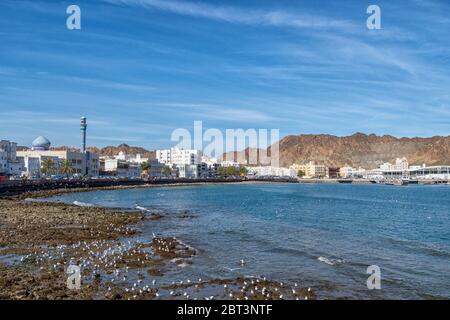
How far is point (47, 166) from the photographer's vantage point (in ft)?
445

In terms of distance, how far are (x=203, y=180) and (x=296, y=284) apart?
177512 millimetres

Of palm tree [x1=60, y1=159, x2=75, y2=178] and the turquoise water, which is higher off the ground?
palm tree [x1=60, y1=159, x2=75, y2=178]

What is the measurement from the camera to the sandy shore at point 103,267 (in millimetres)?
19578

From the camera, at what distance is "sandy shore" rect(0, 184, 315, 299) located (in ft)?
64.2

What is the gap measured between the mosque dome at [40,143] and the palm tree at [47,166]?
1075 inches

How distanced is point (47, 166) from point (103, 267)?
4786 inches

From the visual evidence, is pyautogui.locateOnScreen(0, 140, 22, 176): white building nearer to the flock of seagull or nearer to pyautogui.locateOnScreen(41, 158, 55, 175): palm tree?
pyautogui.locateOnScreen(41, 158, 55, 175): palm tree

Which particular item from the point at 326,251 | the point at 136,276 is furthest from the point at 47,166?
the point at 136,276

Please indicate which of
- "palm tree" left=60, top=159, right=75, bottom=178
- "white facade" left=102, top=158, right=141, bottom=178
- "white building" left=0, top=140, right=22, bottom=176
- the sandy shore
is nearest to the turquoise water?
the sandy shore

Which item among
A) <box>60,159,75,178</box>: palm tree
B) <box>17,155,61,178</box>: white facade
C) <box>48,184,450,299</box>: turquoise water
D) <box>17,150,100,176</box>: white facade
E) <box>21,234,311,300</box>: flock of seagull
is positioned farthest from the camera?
<box>17,150,100,176</box>: white facade

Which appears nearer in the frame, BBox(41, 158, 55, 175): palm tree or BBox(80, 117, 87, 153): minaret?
BBox(41, 158, 55, 175): palm tree

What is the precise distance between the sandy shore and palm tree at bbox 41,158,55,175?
101606mm

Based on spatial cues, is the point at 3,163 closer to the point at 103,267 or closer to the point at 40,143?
the point at 40,143

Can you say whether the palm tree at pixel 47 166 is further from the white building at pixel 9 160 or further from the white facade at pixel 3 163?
the white facade at pixel 3 163
